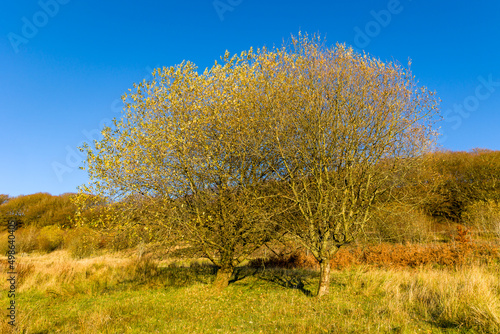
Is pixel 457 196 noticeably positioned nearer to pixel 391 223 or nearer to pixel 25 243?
pixel 391 223

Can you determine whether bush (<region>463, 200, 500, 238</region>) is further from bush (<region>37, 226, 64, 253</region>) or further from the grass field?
bush (<region>37, 226, 64, 253</region>)

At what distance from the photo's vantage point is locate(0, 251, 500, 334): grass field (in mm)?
7324

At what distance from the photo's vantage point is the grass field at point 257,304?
288 inches

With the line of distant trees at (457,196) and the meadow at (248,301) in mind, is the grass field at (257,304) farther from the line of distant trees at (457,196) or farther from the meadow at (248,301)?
the line of distant trees at (457,196)

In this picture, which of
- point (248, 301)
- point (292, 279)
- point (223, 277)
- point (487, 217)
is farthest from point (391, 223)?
point (487, 217)

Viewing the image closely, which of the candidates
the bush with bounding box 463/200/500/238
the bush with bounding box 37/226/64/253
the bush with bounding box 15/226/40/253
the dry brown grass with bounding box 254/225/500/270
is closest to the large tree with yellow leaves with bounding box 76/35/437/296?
the dry brown grass with bounding box 254/225/500/270

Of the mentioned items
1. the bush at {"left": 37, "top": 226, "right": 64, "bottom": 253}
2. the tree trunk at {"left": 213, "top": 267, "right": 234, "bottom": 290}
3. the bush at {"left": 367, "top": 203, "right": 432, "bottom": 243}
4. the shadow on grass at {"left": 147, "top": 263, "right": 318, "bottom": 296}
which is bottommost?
the bush at {"left": 37, "top": 226, "right": 64, "bottom": 253}

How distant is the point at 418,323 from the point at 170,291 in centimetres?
990

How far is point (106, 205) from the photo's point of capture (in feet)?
39.1

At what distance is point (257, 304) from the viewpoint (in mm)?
10102

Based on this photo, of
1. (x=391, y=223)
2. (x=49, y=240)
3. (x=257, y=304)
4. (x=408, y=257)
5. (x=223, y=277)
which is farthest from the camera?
(x=49, y=240)

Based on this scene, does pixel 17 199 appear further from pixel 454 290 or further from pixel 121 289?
pixel 454 290

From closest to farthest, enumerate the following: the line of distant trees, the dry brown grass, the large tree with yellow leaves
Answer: the large tree with yellow leaves < the dry brown grass < the line of distant trees

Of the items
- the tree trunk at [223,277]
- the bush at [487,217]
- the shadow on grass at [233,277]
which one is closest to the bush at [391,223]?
the shadow on grass at [233,277]
